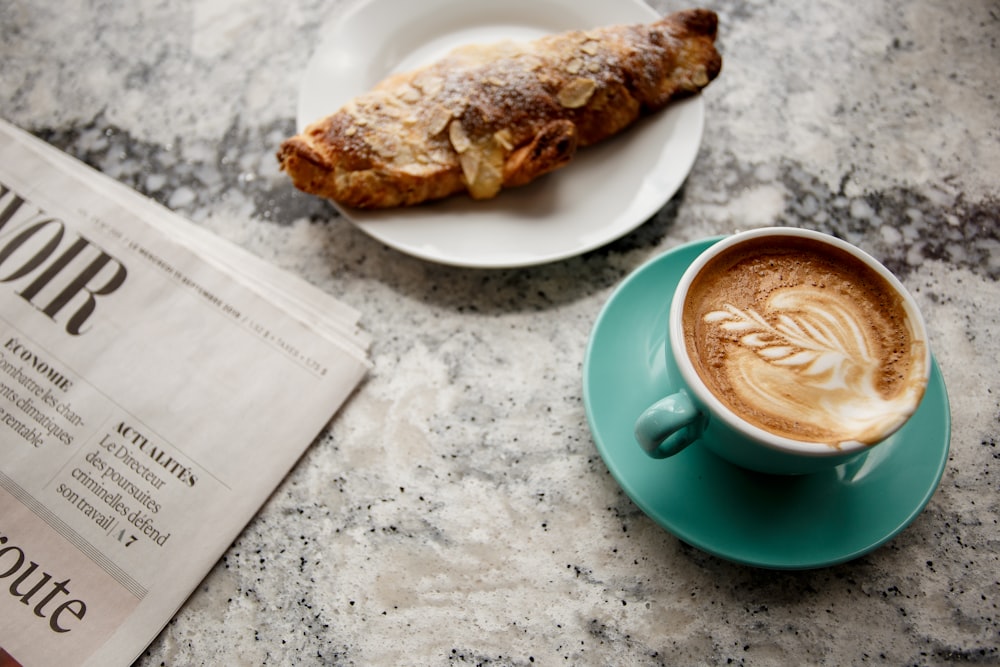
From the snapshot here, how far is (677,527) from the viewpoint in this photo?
0.59 m

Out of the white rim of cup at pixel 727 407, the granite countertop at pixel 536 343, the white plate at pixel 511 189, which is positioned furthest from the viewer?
the white plate at pixel 511 189

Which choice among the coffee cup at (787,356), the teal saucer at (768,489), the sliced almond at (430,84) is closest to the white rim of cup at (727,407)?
the coffee cup at (787,356)

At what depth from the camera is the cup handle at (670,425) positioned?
0.54 meters

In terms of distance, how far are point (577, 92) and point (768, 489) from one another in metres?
0.48

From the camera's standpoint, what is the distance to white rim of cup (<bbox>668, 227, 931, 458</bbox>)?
0.51 metres

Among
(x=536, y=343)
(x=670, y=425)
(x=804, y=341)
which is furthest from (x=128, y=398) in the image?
(x=804, y=341)

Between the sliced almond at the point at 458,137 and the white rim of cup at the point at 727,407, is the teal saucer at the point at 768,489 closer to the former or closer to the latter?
the white rim of cup at the point at 727,407

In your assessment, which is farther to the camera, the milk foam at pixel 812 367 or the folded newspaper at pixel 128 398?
the folded newspaper at pixel 128 398

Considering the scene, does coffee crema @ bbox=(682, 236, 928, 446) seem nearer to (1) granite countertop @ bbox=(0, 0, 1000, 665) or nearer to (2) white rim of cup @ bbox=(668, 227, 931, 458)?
(2) white rim of cup @ bbox=(668, 227, 931, 458)

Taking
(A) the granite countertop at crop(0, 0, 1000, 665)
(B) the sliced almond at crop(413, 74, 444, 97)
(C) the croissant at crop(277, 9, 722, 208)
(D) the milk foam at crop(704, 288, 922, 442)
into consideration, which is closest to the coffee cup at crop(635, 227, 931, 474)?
(D) the milk foam at crop(704, 288, 922, 442)

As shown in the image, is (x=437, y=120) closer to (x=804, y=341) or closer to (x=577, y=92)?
(x=577, y=92)

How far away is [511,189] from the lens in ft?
2.65

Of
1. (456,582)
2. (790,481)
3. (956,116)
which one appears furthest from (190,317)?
(956,116)

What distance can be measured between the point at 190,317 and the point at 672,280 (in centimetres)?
52
